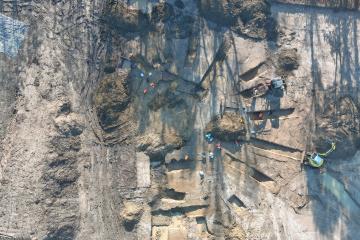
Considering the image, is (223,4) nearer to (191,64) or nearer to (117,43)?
(191,64)

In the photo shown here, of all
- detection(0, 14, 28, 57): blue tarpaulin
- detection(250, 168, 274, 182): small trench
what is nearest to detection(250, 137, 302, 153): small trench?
detection(250, 168, 274, 182): small trench

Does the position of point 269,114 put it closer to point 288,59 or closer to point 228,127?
point 228,127

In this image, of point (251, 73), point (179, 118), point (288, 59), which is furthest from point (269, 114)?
point (179, 118)

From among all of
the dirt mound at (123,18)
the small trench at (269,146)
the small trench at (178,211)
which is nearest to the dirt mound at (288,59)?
the small trench at (269,146)

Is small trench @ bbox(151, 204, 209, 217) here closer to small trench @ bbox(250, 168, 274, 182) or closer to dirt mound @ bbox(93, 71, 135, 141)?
small trench @ bbox(250, 168, 274, 182)

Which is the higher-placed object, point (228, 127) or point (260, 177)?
point (228, 127)

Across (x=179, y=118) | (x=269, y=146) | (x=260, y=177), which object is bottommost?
(x=260, y=177)
